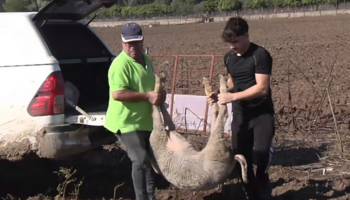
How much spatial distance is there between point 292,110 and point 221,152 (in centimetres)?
496

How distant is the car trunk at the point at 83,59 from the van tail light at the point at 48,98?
1.93 feet

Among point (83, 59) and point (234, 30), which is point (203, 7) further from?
point (234, 30)

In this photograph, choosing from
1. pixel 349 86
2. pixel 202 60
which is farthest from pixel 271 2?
pixel 349 86

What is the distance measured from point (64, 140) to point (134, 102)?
3.44ft

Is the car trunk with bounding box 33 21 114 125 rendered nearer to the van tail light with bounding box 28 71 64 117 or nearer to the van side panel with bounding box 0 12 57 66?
the van side panel with bounding box 0 12 57 66

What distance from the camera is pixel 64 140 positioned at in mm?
5641

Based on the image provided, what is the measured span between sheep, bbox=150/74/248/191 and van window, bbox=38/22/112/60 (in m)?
1.82

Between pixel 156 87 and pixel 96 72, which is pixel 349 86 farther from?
pixel 156 87

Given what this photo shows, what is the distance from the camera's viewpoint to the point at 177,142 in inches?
195

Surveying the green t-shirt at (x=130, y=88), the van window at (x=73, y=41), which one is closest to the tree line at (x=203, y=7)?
the van window at (x=73, y=41)

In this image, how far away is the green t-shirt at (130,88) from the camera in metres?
4.98

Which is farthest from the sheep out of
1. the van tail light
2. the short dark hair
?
the van tail light

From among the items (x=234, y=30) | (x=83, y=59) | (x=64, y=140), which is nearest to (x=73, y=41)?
(x=83, y=59)

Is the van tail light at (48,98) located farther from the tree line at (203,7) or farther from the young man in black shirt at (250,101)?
the tree line at (203,7)
